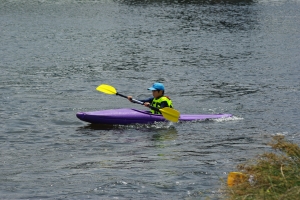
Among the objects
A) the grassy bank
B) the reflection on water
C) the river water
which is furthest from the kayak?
the grassy bank

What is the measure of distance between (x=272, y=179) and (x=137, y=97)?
12970 millimetres

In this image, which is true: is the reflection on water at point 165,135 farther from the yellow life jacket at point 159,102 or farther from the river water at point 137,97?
the yellow life jacket at point 159,102

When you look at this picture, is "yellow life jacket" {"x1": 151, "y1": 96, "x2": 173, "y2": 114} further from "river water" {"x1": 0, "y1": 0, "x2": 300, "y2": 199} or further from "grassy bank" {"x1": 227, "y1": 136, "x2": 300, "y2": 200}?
"grassy bank" {"x1": 227, "y1": 136, "x2": 300, "y2": 200}

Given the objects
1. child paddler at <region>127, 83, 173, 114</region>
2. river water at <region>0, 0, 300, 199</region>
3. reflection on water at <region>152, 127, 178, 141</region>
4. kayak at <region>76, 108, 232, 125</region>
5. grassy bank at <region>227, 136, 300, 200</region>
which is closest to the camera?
grassy bank at <region>227, 136, 300, 200</region>

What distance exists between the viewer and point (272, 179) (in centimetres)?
795

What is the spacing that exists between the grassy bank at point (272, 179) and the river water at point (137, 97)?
1.54 meters

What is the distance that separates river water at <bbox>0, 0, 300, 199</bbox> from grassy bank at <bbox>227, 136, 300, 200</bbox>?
154 centimetres

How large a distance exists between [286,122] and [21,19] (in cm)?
3275

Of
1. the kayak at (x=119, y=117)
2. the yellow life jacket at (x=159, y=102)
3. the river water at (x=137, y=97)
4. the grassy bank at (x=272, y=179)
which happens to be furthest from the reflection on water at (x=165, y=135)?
the grassy bank at (x=272, y=179)

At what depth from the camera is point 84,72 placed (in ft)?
83.8

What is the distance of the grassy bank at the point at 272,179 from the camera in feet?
25.0

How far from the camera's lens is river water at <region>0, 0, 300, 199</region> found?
1130 cm

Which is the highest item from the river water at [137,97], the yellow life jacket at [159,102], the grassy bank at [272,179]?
the grassy bank at [272,179]

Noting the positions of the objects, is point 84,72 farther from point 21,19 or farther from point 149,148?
point 21,19
